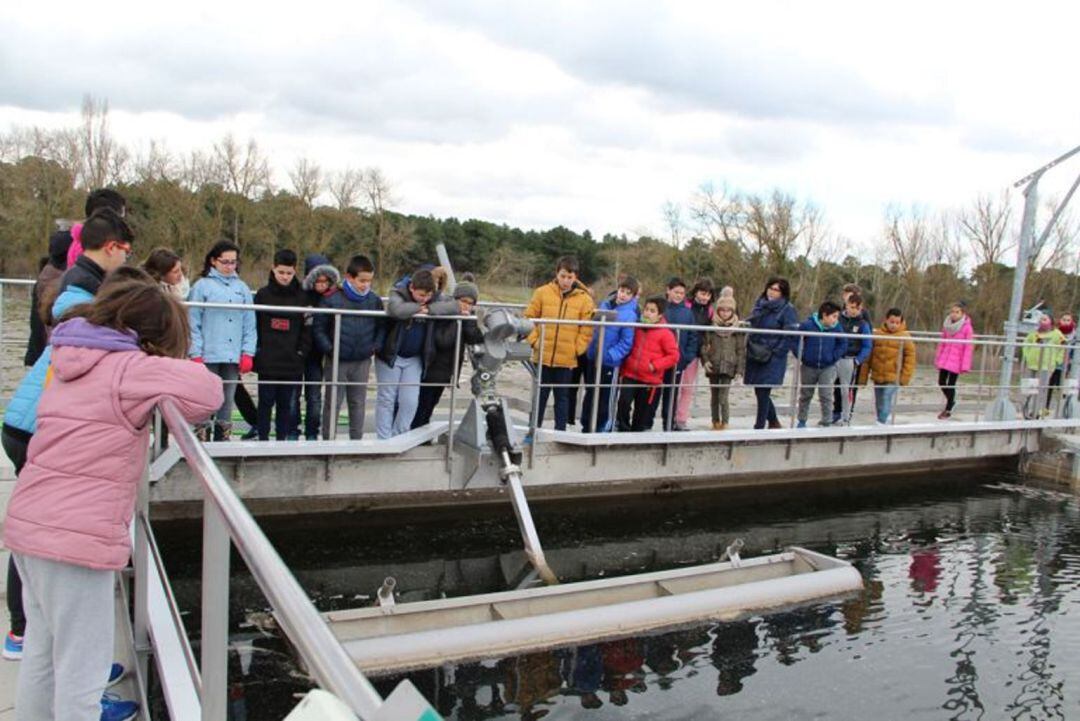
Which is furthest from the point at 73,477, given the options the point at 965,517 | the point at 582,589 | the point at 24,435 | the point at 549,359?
the point at 965,517

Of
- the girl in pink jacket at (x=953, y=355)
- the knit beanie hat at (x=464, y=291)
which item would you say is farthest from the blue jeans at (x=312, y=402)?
the girl in pink jacket at (x=953, y=355)

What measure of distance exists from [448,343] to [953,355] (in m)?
7.56

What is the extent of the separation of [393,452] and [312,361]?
1.03m

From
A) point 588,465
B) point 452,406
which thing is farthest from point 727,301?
point 452,406

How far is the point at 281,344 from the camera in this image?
6.86 meters

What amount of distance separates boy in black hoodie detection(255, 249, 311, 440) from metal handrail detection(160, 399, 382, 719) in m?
4.92

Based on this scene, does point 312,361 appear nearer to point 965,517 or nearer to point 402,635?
point 402,635

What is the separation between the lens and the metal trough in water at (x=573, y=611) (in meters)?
5.25

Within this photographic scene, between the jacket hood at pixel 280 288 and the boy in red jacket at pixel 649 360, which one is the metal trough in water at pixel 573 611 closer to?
the boy in red jacket at pixel 649 360

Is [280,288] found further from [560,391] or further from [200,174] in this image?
[200,174]

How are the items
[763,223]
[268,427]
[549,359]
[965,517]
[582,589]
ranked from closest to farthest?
[582,589] < [268,427] < [549,359] < [965,517] < [763,223]

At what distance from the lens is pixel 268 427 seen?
7098mm

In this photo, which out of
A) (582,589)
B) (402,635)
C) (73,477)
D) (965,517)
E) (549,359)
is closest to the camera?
(73,477)

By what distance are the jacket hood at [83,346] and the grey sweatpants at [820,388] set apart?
8144 millimetres
